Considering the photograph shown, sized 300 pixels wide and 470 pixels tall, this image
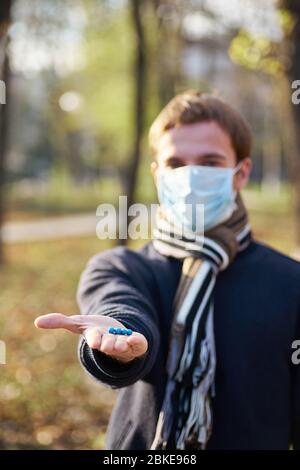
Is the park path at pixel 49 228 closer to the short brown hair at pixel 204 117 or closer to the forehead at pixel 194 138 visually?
the short brown hair at pixel 204 117

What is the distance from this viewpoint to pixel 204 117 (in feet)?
7.93

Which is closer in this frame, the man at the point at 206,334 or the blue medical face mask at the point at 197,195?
the man at the point at 206,334

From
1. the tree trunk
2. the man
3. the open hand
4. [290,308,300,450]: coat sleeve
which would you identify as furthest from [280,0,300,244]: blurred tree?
the open hand

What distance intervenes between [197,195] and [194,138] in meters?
0.23

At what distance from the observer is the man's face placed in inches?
93.4

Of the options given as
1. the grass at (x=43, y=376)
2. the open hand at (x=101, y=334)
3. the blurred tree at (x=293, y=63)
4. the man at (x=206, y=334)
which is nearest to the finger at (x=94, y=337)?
the open hand at (x=101, y=334)

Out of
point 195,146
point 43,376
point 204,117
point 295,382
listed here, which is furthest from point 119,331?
point 43,376

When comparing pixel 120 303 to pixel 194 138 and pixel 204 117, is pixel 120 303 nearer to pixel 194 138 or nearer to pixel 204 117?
pixel 194 138

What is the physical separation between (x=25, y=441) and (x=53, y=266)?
353 inches

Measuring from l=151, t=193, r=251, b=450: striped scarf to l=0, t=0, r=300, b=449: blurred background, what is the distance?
2793 mm

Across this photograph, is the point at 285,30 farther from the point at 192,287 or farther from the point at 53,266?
the point at 53,266

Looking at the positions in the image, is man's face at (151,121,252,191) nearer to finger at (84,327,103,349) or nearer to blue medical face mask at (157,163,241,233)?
blue medical face mask at (157,163,241,233)

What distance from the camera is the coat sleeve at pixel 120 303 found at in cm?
184

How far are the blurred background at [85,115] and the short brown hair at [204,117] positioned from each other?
240 cm
